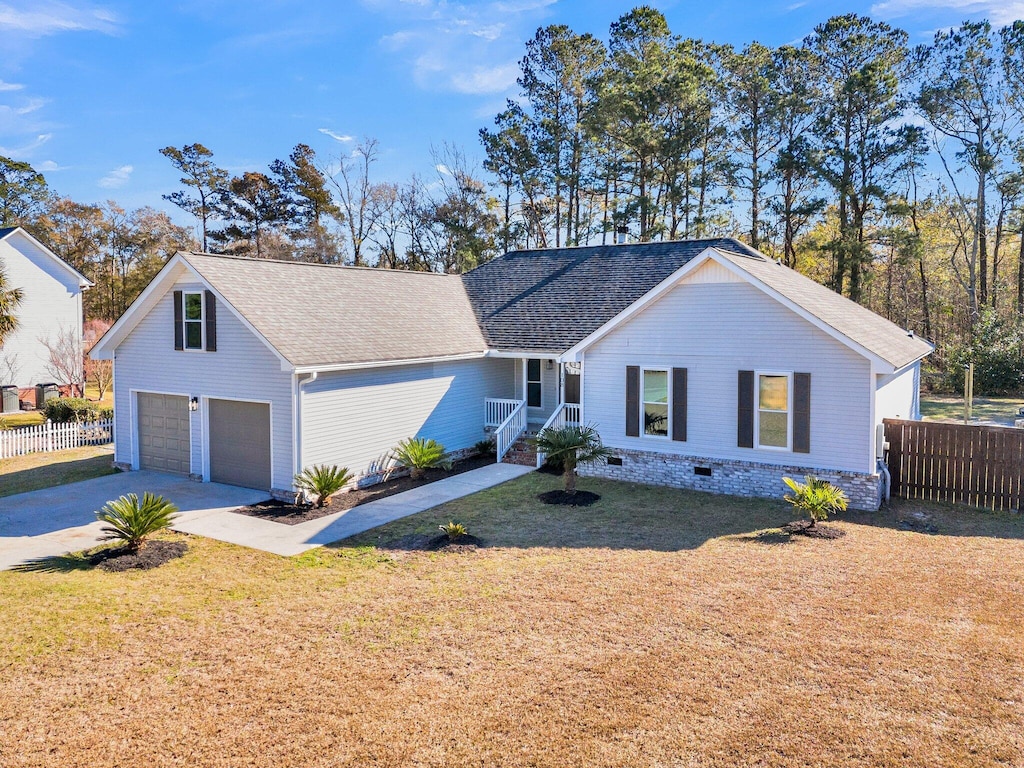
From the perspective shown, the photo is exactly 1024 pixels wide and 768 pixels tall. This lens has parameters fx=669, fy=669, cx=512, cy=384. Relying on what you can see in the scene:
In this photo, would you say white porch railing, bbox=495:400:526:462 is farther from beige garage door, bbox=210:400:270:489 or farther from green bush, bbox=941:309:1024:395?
green bush, bbox=941:309:1024:395

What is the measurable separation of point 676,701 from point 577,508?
7337mm

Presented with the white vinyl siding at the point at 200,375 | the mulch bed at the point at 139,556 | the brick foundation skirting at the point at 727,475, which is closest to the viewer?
the mulch bed at the point at 139,556

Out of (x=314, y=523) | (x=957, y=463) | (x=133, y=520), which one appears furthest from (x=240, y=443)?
(x=957, y=463)

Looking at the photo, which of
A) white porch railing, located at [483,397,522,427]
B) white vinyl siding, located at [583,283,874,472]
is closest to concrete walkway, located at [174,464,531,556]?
white vinyl siding, located at [583,283,874,472]

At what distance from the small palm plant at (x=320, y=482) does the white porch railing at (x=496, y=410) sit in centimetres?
594

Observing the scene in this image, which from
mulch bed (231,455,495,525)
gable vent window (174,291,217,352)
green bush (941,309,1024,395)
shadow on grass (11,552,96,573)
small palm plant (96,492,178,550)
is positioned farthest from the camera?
green bush (941,309,1024,395)

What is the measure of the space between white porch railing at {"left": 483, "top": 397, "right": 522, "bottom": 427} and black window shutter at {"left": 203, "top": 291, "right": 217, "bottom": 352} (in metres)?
7.51

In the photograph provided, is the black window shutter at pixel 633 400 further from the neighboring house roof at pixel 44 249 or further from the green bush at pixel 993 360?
the neighboring house roof at pixel 44 249

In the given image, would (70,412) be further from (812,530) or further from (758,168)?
(758,168)

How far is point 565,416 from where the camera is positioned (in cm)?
1877

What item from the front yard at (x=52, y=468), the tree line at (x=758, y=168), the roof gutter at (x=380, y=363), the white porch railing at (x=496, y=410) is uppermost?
the tree line at (x=758, y=168)

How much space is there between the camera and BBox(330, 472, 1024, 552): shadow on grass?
11258 mm

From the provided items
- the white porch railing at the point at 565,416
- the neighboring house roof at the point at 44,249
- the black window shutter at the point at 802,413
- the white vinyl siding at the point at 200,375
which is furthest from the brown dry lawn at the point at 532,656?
the neighboring house roof at the point at 44,249

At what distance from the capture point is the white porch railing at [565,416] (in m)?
17.8
